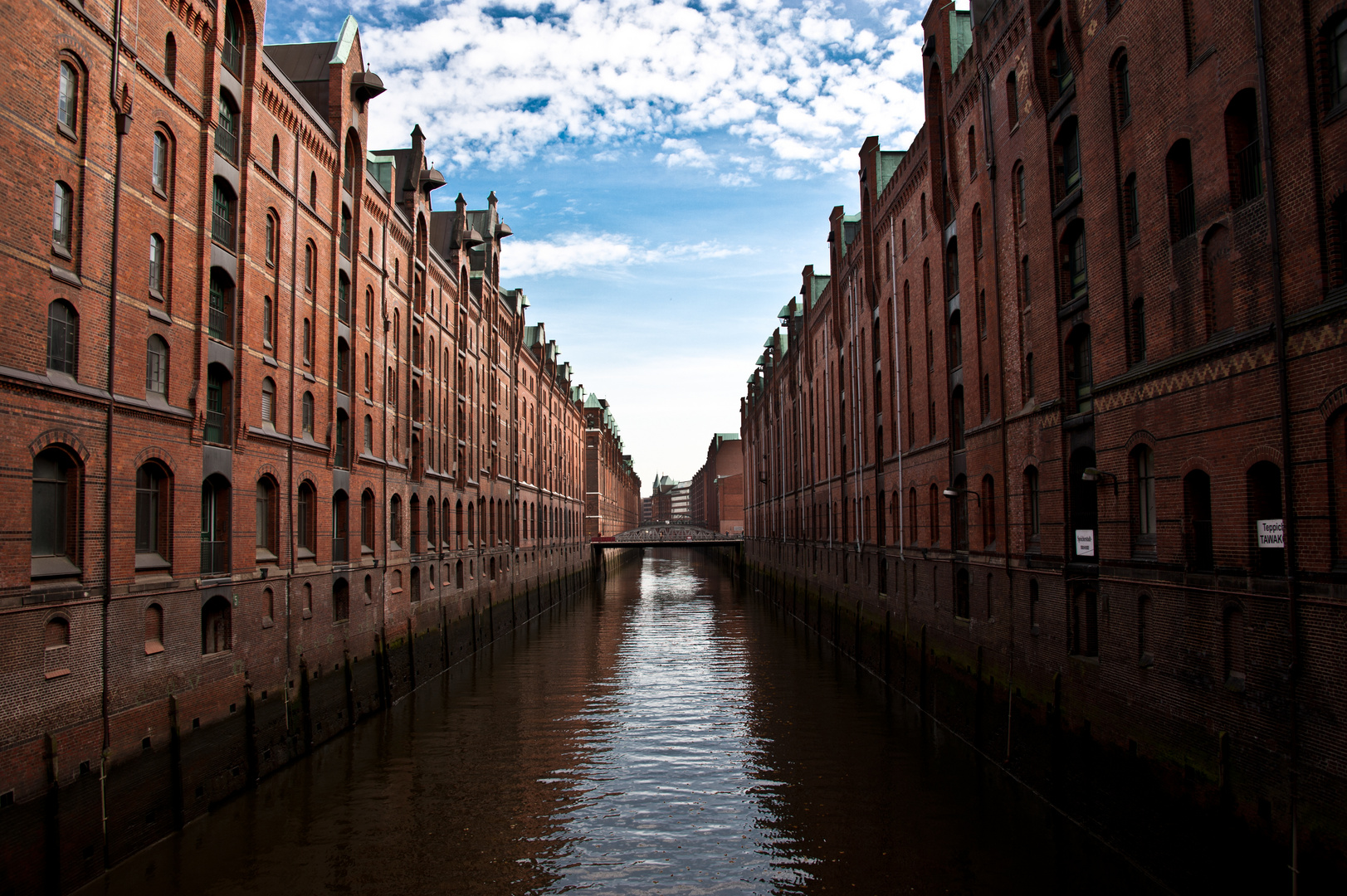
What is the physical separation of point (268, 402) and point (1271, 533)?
1916cm

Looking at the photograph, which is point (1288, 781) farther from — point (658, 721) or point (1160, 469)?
point (658, 721)

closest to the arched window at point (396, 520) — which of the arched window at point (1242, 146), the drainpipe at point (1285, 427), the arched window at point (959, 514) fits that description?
the arched window at point (959, 514)

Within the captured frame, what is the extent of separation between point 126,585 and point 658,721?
12975 mm


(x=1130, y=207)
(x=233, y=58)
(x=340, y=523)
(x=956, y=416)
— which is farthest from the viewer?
(x=956, y=416)

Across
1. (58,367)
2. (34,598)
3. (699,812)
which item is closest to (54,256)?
(58,367)

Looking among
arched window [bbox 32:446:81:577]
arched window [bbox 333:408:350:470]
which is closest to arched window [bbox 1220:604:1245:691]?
arched window [bbox 32:446:81:577]

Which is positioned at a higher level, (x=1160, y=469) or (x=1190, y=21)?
(x=1190, y=21)

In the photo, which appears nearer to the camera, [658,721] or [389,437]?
[658,721]

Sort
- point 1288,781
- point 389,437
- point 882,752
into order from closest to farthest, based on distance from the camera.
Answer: point 1288,781 → point 882,752 → point 389,437

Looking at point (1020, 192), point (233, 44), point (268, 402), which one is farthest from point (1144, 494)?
point (233, 44)

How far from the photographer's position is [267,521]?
20.1 metres

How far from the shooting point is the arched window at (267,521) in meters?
19.7

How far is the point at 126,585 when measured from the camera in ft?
Result: 46.2

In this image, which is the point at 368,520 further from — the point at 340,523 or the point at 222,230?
the point at 222,230
